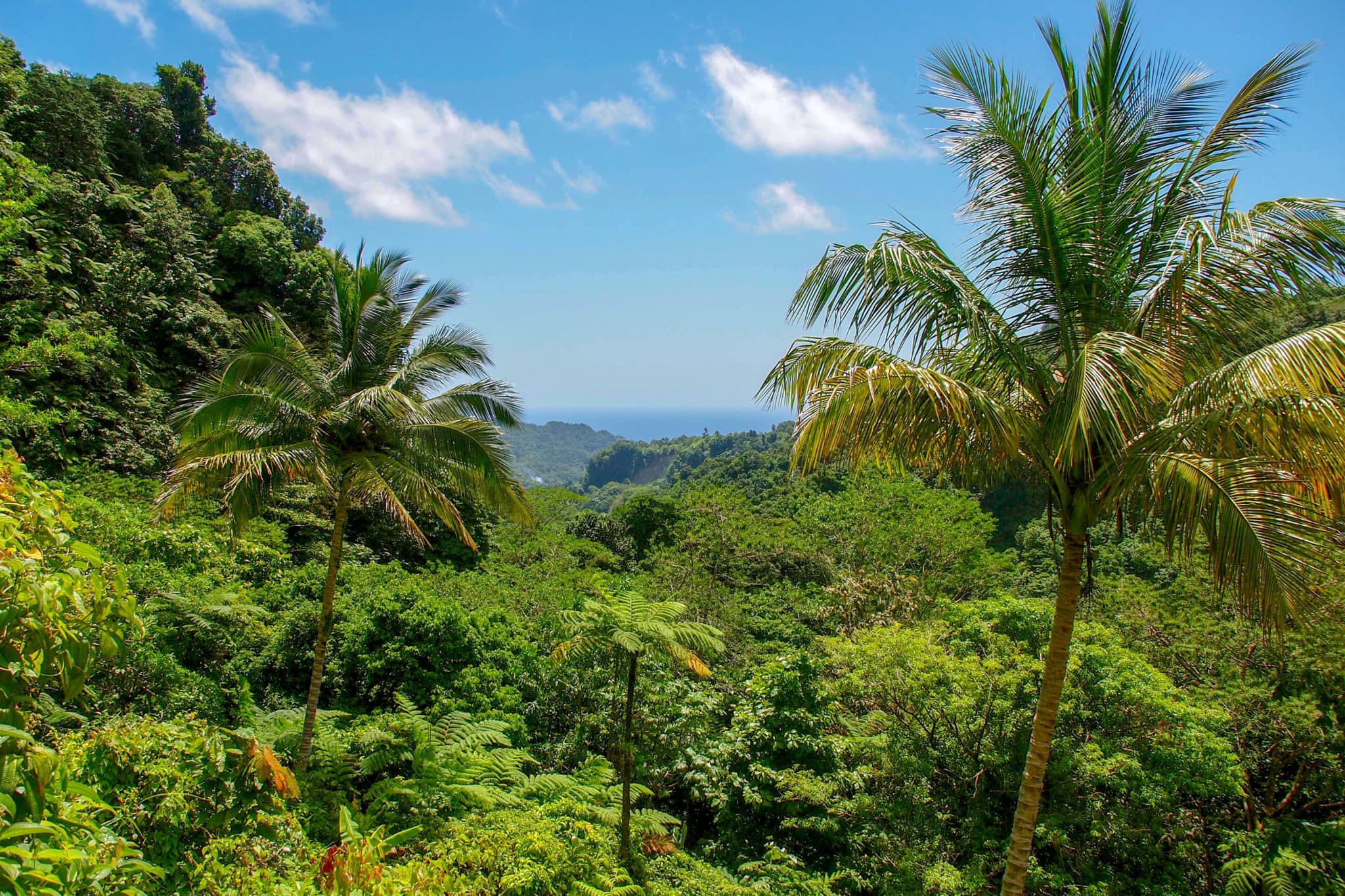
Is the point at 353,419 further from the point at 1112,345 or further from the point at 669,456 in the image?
the point at 669,456

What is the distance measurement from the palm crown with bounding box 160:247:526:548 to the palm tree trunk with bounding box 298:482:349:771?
32cm

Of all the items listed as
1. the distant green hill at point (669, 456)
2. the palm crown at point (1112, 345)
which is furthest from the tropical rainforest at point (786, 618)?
the distant green hill at point (669, 456)

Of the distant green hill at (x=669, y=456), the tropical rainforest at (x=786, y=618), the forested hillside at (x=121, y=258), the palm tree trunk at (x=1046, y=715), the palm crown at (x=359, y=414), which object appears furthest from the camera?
the distant green hill at (x=669, y=456)

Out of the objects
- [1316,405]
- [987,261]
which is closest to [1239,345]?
[1316,405]

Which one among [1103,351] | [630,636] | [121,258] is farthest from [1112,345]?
[121,258]

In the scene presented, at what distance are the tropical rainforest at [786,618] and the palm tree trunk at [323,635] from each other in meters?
0.08

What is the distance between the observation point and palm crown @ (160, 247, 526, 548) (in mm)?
7305

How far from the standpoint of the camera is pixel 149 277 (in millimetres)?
20609

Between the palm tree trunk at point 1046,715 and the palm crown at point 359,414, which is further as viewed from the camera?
the palm crown at point 359,414

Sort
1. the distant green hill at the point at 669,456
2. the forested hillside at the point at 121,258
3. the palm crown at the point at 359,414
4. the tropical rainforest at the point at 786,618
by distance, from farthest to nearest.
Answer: the distant green hill at the point at 669,456, the forested hillside at the point at 121,258, the palm crown at the point at 359,414, the tropical rainforest at the point at 786,618

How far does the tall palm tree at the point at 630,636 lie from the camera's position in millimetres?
7723

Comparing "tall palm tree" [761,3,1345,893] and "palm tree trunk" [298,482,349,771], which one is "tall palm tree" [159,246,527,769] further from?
"tall palm tree" [761,3,1345,893]

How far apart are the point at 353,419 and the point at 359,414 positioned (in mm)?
86

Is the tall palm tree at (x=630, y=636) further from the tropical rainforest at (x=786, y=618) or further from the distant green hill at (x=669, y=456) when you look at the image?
the distant green hill at (x=669, y=456)
